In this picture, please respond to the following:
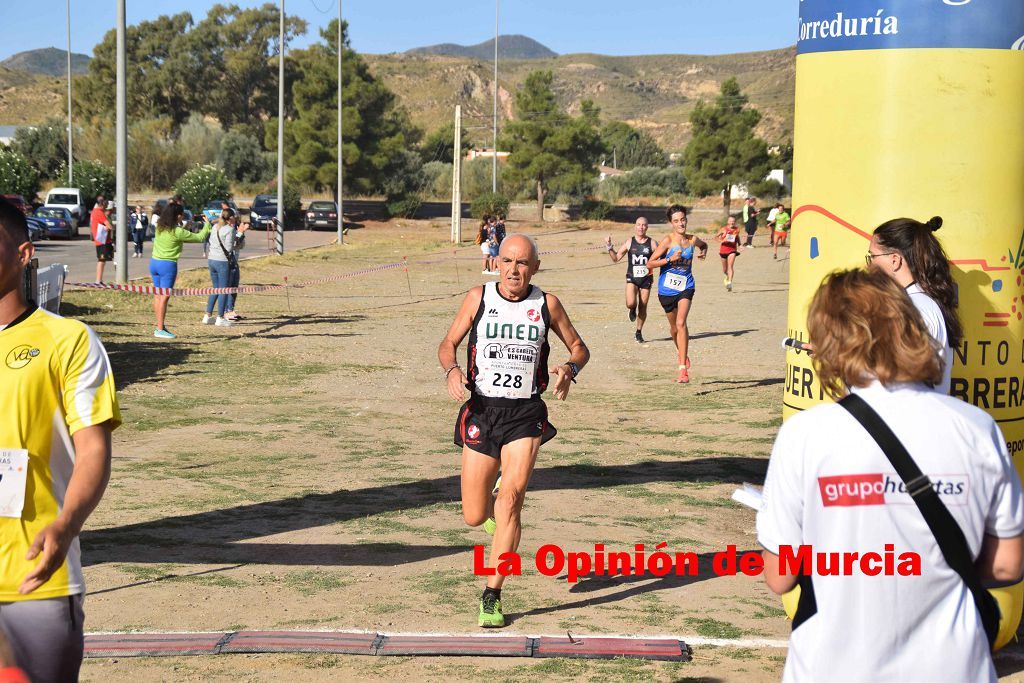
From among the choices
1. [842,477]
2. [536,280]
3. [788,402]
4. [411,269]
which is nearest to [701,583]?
[788,402]

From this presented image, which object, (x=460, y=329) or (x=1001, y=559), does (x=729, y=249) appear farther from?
(x=1001, y=559)

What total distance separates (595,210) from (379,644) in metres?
66.3

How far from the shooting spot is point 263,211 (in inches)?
2179

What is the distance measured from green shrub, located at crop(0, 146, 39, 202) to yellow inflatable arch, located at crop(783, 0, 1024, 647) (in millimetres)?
58131

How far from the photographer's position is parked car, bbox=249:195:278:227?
54000mm

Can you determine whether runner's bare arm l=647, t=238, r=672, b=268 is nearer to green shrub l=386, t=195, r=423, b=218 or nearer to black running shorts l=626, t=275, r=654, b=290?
black running shorts l=626, t=275, r=654, b=290

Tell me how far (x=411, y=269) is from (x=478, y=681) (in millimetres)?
31432

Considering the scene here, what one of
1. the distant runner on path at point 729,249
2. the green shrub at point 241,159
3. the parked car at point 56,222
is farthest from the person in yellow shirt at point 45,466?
the green shrub at point 241,159

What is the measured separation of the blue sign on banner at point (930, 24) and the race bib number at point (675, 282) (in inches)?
351

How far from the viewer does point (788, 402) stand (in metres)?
6.32

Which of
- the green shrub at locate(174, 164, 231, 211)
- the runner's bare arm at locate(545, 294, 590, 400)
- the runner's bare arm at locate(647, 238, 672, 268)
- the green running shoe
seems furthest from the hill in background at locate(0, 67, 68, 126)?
the green running shoe

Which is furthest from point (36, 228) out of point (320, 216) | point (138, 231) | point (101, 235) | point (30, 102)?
point (30, 102)

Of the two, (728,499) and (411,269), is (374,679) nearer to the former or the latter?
(728,499)

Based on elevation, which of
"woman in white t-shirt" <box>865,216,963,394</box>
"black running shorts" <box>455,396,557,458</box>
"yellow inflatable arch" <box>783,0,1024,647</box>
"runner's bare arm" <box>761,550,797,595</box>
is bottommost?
"black running shorts" <box>455,396,557,458</box>
